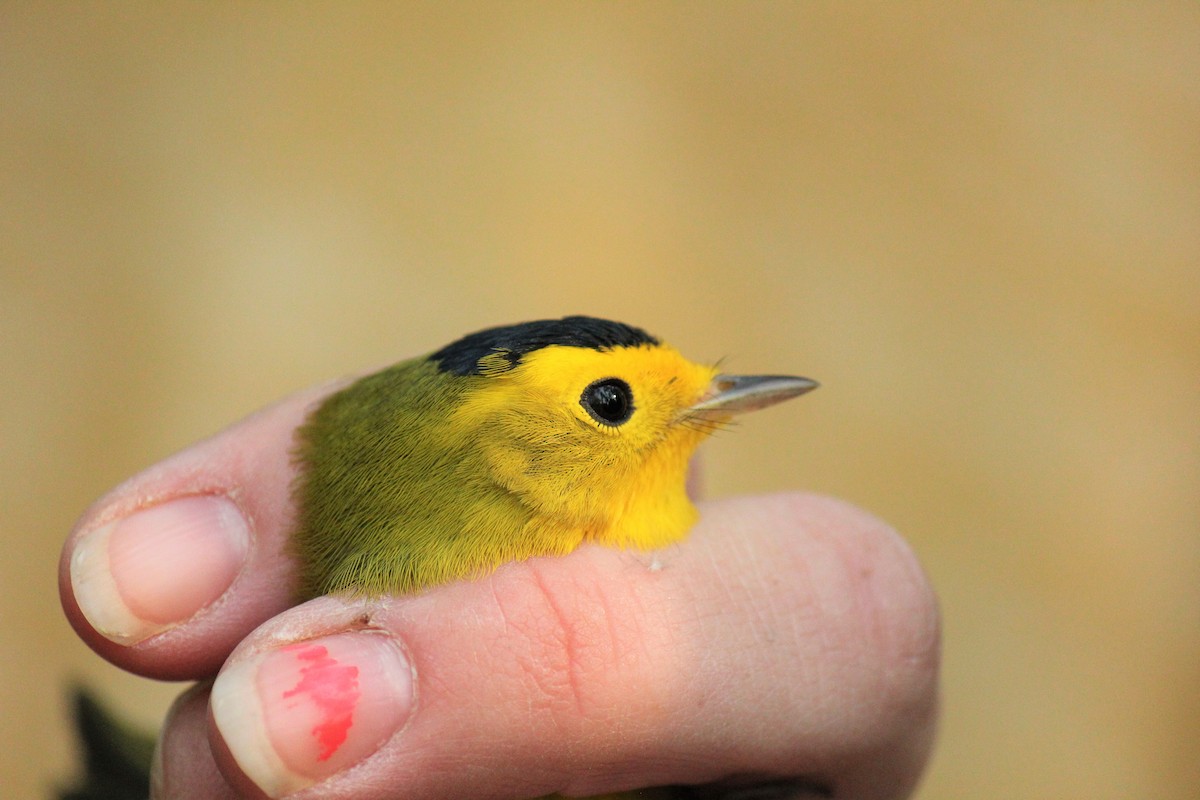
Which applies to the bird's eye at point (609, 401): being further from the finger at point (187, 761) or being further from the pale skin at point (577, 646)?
the finger at point (187, 761)

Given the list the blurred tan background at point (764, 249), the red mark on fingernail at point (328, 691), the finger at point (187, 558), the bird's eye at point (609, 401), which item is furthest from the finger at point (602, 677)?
the blurred tan background at point (764, 249)

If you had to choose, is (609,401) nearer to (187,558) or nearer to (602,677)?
(602,677)

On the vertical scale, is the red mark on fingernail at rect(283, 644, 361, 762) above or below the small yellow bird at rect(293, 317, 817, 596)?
below

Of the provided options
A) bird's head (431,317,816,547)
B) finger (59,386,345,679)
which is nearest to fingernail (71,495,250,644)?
finger (59,386,345,679)

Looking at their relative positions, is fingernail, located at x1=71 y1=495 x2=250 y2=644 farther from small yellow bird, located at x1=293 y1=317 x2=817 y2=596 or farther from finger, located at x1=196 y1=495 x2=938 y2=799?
finger, located at x1=196 y1=495 x2=938 y2=799

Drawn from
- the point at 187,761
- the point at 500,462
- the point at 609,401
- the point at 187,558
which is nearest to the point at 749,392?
the point at 609,401
